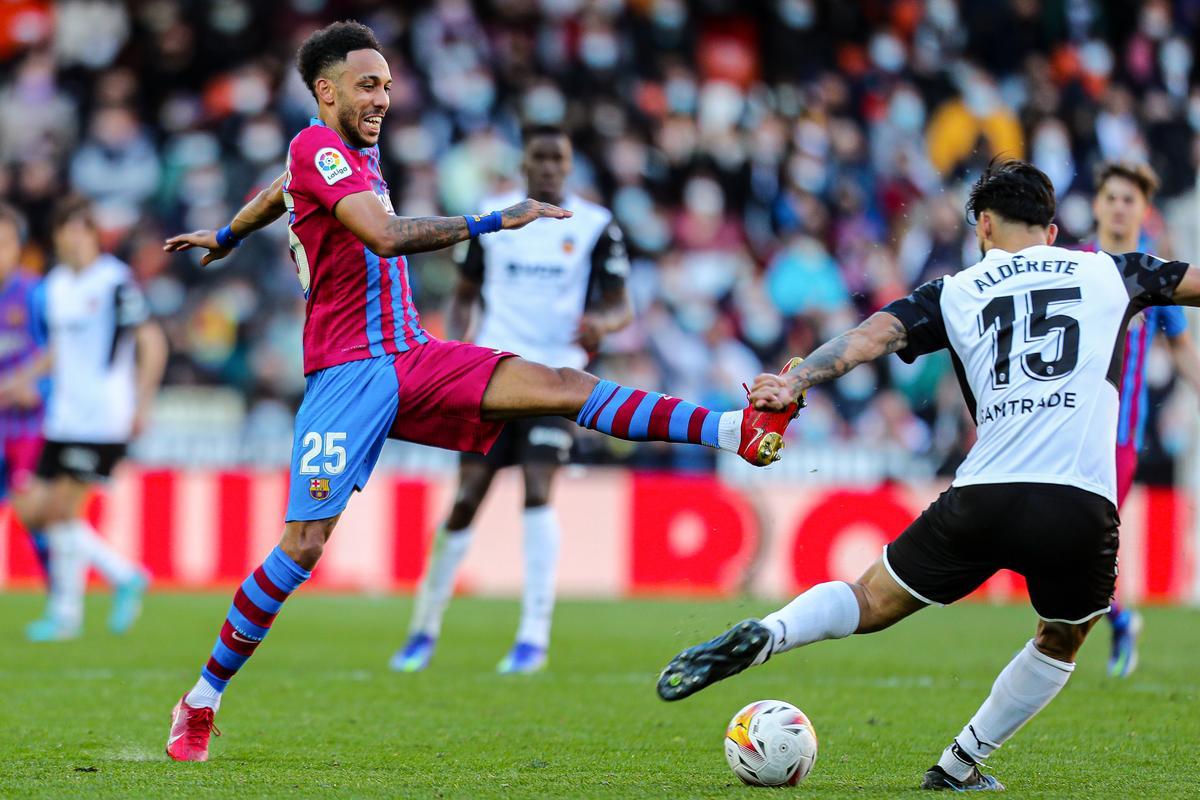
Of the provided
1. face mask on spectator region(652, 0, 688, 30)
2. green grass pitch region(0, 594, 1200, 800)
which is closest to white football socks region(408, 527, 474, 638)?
green grass pitch region(0, 594, 1200, 800)

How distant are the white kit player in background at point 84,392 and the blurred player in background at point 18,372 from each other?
0.47 ft

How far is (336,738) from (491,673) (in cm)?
239

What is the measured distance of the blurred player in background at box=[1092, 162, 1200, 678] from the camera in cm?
810

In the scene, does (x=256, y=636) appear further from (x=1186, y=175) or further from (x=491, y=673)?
(x=1186, y=175)

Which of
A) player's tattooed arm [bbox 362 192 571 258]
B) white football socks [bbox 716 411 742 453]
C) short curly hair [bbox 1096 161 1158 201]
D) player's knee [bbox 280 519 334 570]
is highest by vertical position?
short curly hair [bbox 1096 161 1158 201]

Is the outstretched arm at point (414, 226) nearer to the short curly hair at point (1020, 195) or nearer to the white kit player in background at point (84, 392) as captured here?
the short curly hair at point (1020, 195)

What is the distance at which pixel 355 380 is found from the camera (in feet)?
18.7

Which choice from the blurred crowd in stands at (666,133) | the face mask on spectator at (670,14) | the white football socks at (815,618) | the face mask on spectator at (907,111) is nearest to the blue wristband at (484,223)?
the white football socks at (815,618)

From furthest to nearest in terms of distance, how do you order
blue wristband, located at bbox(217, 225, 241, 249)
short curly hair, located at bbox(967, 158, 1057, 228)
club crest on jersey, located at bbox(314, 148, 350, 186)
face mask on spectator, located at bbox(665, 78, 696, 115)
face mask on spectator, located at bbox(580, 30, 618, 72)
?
face mask on spectator, located at bbox(580, 30, 618, 72) → face mask on spectator, located at bbox(665, 78, 696, 115) → blue wristband, located at bbox(217, 225, 241, 249) → club crest on jersey, located at bbox(314, 148, 350, 186) → short curly hair, located at bbox(967, 158, 1057, 228)

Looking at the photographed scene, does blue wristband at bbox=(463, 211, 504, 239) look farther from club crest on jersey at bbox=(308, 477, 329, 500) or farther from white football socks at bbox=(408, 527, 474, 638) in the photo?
white football socks at bbox=(408, 527, 474, 638)

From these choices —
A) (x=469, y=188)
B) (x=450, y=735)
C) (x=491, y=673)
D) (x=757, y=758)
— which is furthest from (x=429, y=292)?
(x=757, y=758)

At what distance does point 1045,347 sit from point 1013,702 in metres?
1.09

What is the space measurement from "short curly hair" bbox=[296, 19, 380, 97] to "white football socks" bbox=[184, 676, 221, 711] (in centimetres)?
208

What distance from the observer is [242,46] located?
784 inches
